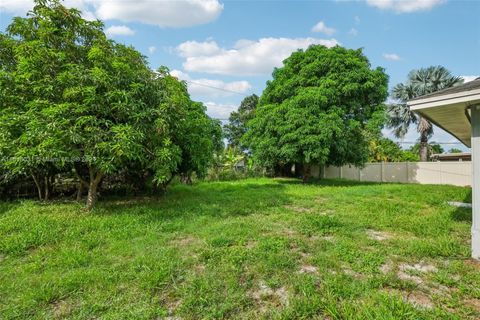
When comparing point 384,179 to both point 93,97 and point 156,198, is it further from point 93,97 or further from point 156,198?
point 93,97

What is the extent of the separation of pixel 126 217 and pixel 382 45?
970 centimetres

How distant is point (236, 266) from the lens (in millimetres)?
3463

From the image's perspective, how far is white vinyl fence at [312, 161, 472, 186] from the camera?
43.9ft

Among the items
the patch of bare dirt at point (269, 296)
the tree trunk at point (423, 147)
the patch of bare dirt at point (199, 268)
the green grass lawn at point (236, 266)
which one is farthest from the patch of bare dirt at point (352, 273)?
the tree trunk at point (423, 147)

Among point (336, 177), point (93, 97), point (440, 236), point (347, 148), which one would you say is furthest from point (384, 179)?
point (93, 97)

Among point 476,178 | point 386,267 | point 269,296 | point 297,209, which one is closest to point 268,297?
point 269,296

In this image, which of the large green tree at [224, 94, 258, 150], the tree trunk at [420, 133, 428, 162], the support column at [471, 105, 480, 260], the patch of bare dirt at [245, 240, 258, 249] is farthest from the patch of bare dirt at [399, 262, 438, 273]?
the large green tree at [224, 94, 258, 150]

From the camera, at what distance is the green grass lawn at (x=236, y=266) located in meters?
2.59

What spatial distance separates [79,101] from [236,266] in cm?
487

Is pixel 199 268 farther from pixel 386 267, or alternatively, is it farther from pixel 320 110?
pixel 320 110

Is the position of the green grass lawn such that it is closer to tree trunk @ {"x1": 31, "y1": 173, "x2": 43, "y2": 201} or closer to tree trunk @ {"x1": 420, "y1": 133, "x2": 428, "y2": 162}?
tree trunk @ {"x1": 31, "y1": 173, "x2": 43, "y2": 201}

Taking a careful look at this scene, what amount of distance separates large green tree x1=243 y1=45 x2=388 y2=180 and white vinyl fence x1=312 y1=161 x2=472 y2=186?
13.6ft

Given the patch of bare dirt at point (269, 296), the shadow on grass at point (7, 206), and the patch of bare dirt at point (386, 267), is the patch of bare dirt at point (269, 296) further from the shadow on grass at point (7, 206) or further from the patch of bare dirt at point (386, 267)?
the shadow on grass at point (7, 206)

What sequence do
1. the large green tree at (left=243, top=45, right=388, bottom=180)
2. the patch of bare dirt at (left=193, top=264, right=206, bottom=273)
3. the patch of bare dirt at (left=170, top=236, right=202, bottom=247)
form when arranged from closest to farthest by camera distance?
1. the patch of bare dirt at (left=193, top=264, right=206, bottom=273)
2. the patch of bare dirt at (left=170, top=236, right=202, bottom=247)
3. the large green tree at (left=243, top=45, right=388, bottom=180)
